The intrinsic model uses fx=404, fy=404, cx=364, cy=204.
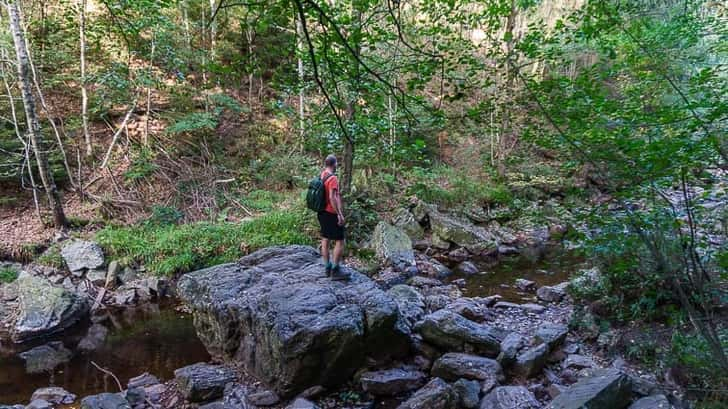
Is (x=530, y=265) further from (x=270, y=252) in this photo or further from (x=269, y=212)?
(x=269, y=212)

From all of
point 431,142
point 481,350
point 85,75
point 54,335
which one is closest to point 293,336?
point 481,350

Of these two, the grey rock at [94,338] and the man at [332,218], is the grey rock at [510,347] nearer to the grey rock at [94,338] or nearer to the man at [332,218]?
the man at [332,218]

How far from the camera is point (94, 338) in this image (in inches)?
272

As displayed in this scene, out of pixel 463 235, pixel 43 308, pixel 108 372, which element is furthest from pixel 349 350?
pixel 463 235

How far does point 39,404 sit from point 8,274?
4.68m

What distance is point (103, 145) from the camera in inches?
482

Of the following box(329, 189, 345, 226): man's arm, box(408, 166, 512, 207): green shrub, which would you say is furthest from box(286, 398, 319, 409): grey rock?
box(408, 166, 512, 207): green shrub

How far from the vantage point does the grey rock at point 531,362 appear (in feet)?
15.7

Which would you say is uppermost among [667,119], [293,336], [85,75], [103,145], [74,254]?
[85,75]

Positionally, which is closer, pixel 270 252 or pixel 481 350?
pixel 481 350

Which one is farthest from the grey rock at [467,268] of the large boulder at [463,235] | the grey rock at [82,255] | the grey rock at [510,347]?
the grey rock at [82,255]

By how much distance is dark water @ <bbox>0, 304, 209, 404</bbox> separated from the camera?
5.51 metres

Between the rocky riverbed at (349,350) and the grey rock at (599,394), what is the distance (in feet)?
0.05

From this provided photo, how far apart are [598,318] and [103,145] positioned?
13.4 metres
